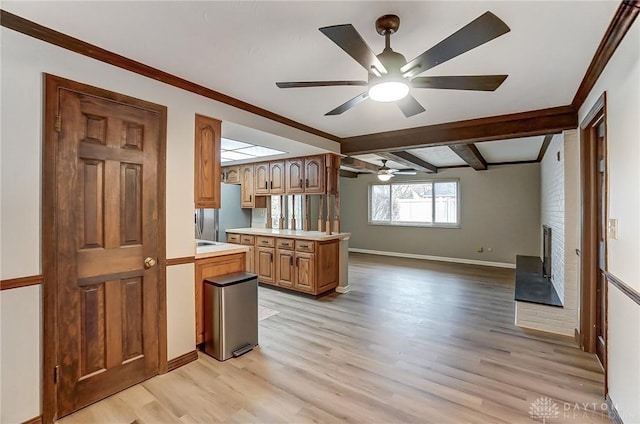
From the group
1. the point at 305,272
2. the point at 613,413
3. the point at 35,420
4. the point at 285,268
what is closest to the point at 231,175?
the point at 285,268

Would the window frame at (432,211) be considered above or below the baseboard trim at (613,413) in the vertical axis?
above

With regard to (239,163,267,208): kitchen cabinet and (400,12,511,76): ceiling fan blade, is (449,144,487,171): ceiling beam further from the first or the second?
(239,163,267,208): kitchen cabinet

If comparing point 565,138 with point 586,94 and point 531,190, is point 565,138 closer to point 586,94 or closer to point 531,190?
point 586,94

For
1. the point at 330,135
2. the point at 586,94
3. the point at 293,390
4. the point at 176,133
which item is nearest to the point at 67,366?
the point at 293,390

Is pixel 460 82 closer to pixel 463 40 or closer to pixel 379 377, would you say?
pixel 463 40

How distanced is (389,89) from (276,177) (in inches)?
141

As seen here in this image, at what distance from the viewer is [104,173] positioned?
6.81 ft

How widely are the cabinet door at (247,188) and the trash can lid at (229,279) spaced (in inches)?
105

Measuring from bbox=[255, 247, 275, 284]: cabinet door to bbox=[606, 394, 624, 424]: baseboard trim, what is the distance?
3866 millimetres

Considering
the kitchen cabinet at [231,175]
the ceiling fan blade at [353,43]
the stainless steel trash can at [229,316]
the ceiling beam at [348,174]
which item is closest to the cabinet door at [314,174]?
the kitchen cabinet at [231,175]

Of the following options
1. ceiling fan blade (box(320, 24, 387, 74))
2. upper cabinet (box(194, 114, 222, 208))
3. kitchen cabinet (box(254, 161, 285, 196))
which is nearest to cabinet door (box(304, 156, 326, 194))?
kitchen cabinet (box(254, 161, 285, 196))

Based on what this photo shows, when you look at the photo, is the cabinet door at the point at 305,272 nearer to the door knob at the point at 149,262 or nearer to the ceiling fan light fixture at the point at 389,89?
the door knob at the point at 149,262

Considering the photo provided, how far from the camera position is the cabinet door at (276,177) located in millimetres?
5078

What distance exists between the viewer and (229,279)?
110 inches
